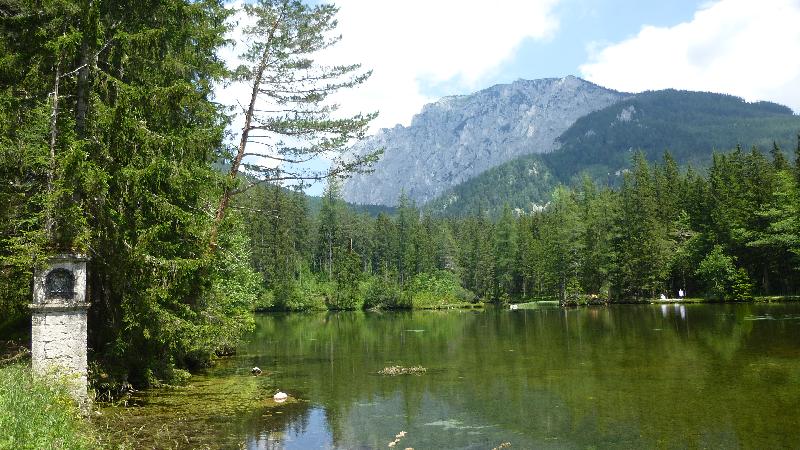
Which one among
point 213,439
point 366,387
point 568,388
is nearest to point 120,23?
point 213,439

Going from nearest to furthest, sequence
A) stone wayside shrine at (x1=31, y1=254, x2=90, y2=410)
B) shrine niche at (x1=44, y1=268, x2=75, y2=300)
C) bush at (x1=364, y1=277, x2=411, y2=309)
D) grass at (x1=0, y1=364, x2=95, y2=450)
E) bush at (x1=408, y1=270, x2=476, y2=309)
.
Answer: grass at (x1=0, y1=364, x2=95, y2=450) < stone wayside shrine at (x1=31, y1=254, x2=90, y2=410) < shrine niche at (x1=44, y1=268, x2=75, y2=300) < bush at (x1=364, y1=277, x2=411, y2=309) < bush at (x1=408, y1=270, x2=476, y2=309)

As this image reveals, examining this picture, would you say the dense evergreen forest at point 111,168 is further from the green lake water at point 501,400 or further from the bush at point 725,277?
the bush at point 725,277

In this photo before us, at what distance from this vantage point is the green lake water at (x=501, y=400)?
12578mm

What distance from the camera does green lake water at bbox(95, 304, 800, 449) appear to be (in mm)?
12578

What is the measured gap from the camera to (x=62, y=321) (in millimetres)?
13594

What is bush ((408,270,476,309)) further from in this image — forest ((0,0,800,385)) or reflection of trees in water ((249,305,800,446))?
forest ((0,0,800,385))

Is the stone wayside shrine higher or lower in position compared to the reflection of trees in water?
higher

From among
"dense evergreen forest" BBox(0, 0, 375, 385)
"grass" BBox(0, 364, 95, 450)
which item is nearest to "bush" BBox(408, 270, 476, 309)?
"dense evergreen forest" BBox(0, 0, 375, 385)

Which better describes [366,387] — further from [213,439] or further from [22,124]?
[22,124]

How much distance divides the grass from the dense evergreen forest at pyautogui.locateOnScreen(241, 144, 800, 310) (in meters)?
32.5

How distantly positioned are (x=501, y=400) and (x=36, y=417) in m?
12.0

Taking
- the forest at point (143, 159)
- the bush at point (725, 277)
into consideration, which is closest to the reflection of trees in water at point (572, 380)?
the forest at point (143, 159)

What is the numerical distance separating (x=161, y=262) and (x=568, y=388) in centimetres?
1314

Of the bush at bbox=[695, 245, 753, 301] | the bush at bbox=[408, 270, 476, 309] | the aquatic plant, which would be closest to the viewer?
the aquatic plant
